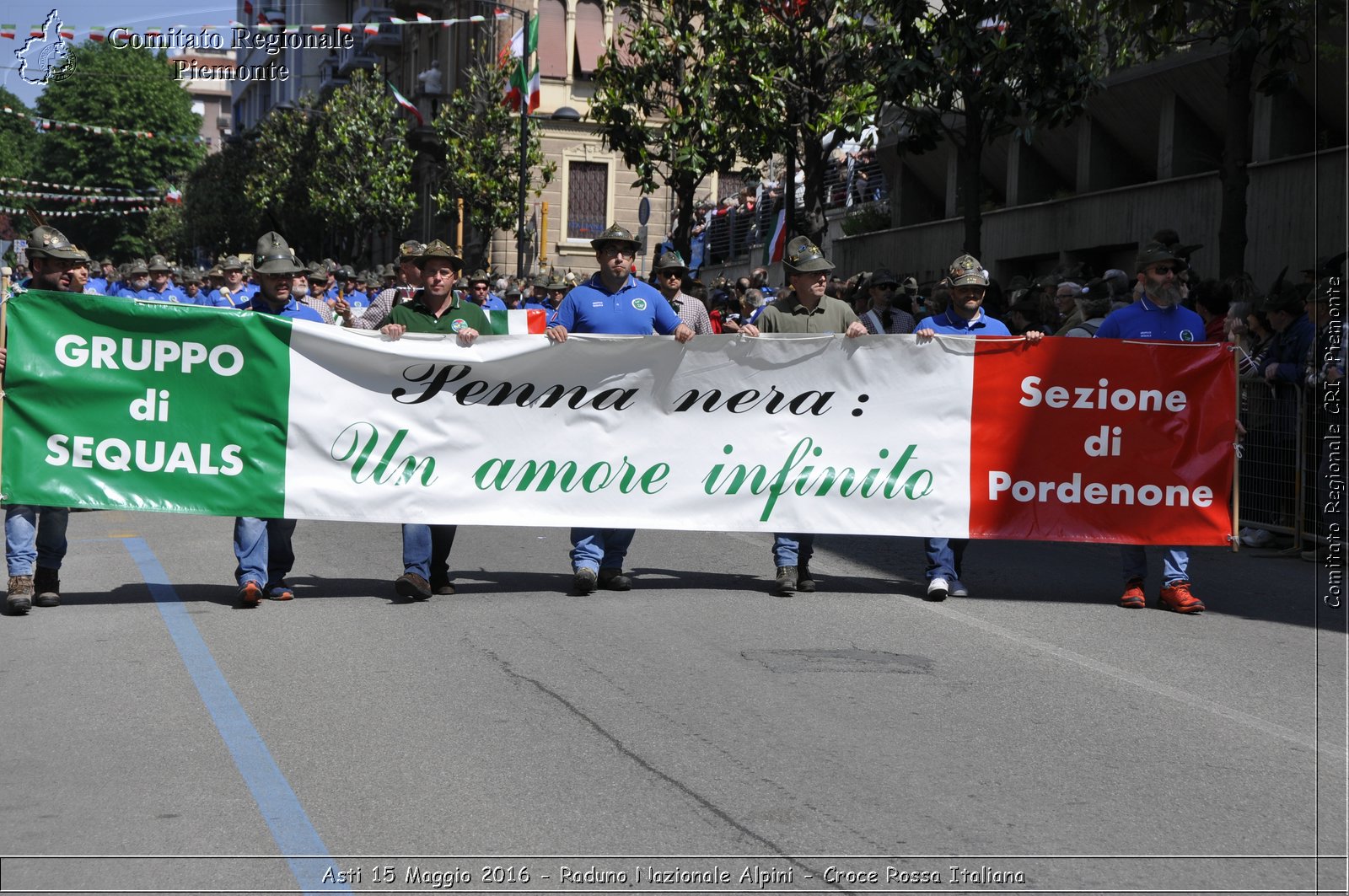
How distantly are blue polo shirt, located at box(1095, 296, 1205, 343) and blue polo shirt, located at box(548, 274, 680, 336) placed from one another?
269cm

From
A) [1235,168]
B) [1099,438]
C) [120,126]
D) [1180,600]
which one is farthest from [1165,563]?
[120,126]

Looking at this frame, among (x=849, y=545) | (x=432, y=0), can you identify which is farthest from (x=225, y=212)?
(x=849, y=545)

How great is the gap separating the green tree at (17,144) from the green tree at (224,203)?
10586 millimetres

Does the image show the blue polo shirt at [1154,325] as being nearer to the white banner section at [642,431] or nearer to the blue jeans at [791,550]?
the white banner section at [642,431]

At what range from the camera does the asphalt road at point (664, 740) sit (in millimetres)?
4809

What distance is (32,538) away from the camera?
8961mm

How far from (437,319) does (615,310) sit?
1116 mm

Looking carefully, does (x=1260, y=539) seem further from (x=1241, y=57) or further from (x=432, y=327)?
(x=432, y=327)

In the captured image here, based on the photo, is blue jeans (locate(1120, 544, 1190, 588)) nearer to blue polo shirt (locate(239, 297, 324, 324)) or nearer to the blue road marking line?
blue polo shirt (locate(239, 297, 324, 324))

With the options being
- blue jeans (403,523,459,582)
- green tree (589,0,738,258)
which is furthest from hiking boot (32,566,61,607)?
green tree (589,0,738,258)

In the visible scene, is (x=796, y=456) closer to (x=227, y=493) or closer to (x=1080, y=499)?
(x=1080, y=499)

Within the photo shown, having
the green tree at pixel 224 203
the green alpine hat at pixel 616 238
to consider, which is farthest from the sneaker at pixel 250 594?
the green tree at pixel 224 203

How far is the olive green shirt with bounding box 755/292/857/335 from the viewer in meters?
10.1

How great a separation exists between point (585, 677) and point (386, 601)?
241 centimetres
